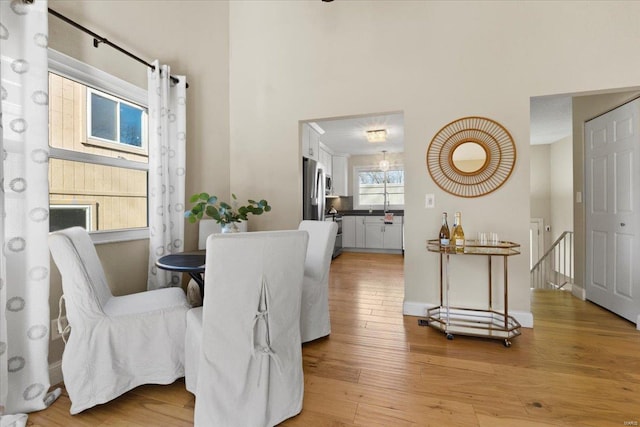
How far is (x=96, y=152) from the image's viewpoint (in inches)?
86.0

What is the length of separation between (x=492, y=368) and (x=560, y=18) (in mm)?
2812

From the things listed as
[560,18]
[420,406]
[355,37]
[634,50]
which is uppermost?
[355,37]

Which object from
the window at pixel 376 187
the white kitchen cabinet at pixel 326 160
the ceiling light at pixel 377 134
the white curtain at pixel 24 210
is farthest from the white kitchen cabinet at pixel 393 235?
the white curtain at pixel 24 210

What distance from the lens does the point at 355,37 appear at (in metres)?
2.96

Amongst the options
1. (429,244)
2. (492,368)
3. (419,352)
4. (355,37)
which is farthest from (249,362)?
(355,37)

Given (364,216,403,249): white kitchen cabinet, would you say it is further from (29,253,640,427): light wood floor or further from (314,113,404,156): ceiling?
(29,253,640,427): light wood floor

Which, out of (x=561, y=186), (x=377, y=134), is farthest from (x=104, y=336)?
(x=561, y=186)

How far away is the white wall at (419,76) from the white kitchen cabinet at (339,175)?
4032 millimetres

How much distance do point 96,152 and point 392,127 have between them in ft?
14.5

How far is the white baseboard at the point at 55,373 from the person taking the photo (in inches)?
71.5

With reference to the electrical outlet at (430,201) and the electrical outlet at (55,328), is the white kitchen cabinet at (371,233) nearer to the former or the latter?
the electrical outlet at (430,201)

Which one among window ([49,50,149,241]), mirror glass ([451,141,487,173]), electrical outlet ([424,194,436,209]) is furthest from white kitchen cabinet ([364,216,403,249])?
window ([49,50,149,241])

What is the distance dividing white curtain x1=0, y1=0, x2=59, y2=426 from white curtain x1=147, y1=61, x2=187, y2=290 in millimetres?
815

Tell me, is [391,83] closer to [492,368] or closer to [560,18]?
[560,18]
